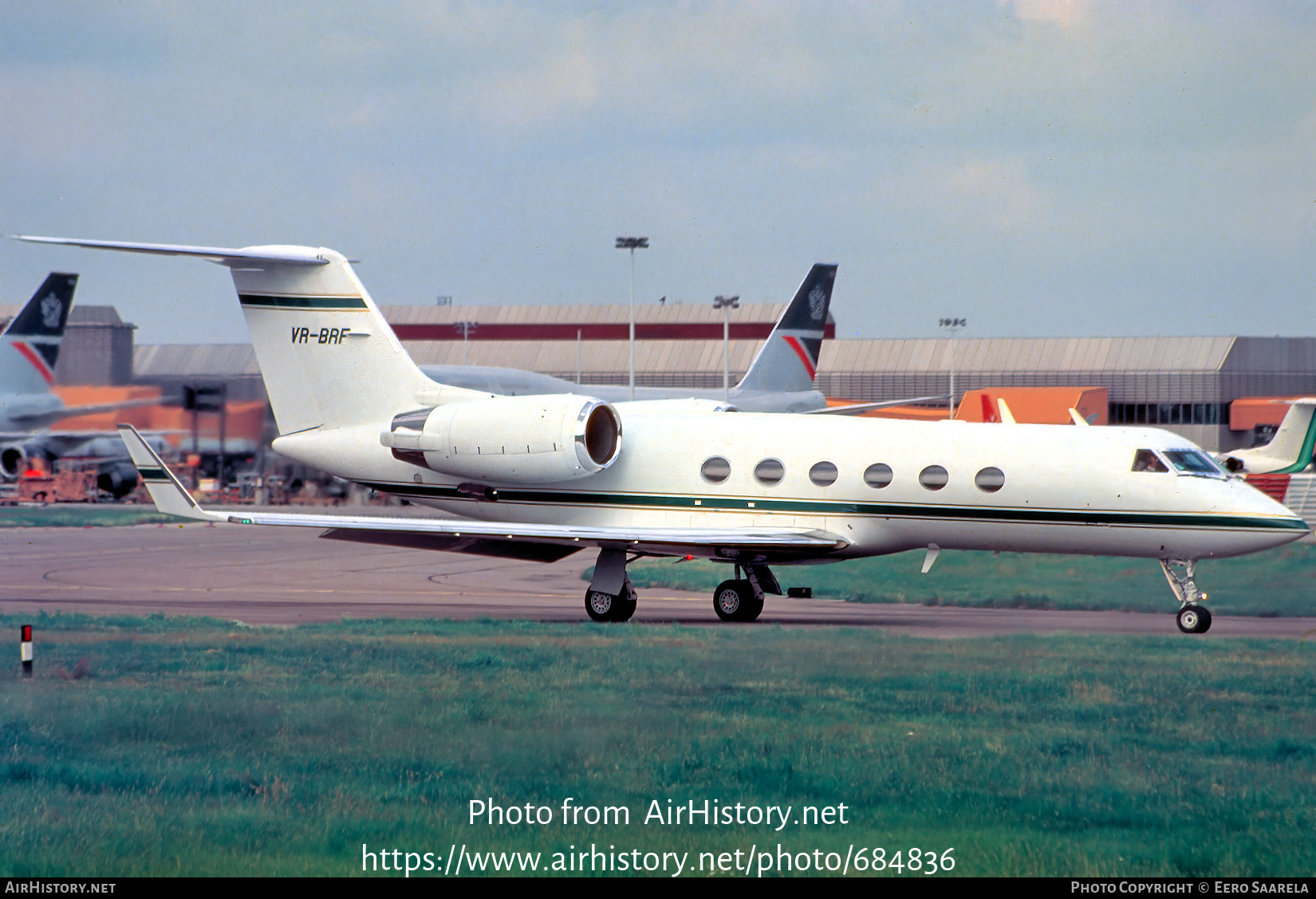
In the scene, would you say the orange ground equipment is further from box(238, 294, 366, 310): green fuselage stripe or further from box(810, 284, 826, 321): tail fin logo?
box(238, 294, 366, 310): green fuselage stripe

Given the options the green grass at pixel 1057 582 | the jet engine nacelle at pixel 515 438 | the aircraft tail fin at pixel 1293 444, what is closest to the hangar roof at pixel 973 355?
the aircraft tail fin at pixel 1293 444

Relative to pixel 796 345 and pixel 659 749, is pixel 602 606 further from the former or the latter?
pixel 796 345

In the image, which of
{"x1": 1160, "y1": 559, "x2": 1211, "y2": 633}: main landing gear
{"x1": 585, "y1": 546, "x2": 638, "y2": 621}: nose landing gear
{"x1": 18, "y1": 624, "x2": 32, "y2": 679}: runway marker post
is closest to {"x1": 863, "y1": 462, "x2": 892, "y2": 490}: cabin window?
{"x1": 585, "y1": 546, "x2": 638, "y2": 621}: nose landing gear

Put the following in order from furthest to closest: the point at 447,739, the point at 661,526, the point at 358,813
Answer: the point at 661,526
the point at 447,739
the point at 358,813

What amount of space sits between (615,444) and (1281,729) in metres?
11.6

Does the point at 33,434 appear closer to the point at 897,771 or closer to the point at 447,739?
the point at 447,739

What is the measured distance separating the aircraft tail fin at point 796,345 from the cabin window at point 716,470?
25391 millimetres

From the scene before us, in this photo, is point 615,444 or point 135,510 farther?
point 135,510

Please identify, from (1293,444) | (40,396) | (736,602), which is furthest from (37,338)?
(1293,444)

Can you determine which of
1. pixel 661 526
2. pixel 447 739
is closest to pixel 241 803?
pixel 447 739

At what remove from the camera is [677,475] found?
21.7 m

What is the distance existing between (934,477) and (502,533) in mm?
6252

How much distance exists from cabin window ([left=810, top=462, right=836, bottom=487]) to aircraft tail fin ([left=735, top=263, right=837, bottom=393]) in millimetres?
25881

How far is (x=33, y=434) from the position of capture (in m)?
30.2
